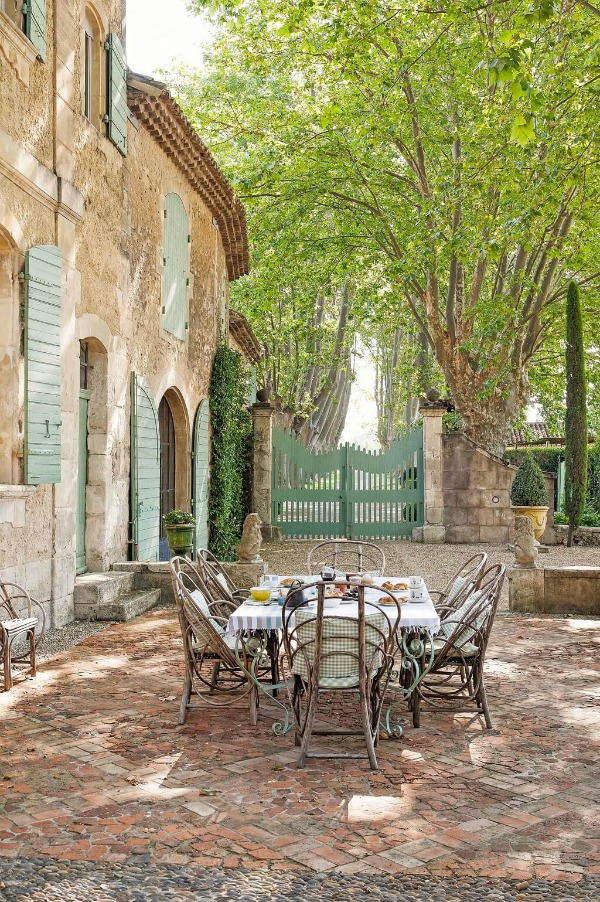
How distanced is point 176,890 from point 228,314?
47.3 ft

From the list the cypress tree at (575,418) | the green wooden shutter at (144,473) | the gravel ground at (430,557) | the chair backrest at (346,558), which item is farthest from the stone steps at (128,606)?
the cypress tree at (575,418)

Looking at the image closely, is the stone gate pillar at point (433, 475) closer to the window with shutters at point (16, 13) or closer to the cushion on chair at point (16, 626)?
the window with shutters at point (16, 13)

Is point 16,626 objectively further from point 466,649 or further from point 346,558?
point 346,558

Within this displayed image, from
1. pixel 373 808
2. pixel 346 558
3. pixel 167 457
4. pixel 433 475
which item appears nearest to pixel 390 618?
pixel 373 808

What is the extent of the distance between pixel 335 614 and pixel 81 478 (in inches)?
184

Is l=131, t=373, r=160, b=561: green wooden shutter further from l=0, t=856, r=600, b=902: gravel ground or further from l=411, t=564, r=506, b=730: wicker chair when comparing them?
l=0, t=856, r=600, b=902: gravel ground

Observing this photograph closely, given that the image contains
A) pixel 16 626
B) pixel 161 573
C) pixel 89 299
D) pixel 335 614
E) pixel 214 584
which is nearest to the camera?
pixel 335 614

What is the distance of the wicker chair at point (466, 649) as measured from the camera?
5.03 meters

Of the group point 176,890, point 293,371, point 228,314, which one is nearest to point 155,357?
point 228,314

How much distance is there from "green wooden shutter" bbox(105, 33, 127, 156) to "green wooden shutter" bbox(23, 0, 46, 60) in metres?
1.72

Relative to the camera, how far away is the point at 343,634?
440cm

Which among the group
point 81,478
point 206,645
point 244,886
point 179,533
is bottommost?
point 244,886

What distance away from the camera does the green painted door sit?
8.70 metres

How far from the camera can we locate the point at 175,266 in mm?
11641
